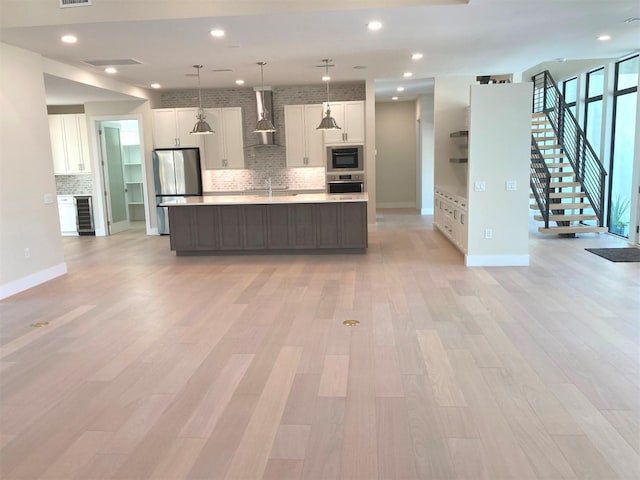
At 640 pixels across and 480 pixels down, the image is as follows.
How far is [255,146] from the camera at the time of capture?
10398 millimetres

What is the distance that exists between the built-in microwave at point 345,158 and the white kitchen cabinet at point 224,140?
1851 millimetres

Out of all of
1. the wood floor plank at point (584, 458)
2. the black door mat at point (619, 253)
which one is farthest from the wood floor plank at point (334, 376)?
the black door mat at point (619, 253)

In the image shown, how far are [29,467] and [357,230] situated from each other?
5628 mm

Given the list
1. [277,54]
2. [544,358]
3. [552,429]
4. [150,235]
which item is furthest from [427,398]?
[150,235]

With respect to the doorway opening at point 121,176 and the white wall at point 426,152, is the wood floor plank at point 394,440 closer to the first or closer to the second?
the doorway opening at point 121,176

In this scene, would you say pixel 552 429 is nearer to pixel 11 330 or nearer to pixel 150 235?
pixel 11 330

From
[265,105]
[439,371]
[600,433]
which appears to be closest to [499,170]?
[439,371]

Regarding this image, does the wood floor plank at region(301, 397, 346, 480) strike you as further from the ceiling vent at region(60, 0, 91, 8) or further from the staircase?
the staircase

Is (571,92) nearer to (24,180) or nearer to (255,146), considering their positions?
(255,146)

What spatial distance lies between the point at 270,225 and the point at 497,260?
11.0ft

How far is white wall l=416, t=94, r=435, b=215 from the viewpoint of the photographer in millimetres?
12492

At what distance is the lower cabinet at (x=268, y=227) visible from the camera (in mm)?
7566

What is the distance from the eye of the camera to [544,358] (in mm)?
3639

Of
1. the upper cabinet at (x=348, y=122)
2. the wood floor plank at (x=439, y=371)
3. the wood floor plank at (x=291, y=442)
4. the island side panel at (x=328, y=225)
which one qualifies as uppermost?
the upper cabinet at (x=348, y=122)
